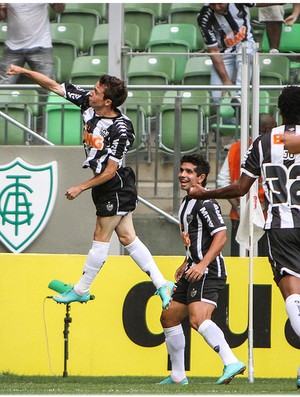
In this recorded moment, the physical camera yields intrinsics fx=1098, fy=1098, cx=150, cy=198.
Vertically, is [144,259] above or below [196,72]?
below

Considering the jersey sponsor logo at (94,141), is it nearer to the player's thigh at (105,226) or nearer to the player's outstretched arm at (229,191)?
the player's thigh at (105,226)

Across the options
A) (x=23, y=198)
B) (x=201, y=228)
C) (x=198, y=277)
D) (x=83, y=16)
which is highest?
(x=83, y=16)

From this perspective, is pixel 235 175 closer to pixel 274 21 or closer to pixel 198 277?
pixel 198 277

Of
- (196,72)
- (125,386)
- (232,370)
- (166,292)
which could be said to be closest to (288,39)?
(196,72)

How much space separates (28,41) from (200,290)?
13.4 ft

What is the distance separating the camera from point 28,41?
36.5 feet

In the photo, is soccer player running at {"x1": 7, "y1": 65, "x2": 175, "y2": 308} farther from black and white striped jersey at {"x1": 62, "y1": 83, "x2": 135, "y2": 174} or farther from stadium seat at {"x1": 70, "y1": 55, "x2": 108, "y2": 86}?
stadium seat at {"x1": 70, "y1": 55, "x2": 108, "y2": 86}

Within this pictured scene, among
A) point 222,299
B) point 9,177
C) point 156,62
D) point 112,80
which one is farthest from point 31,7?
point 222,299

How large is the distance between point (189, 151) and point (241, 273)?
1.29 metres

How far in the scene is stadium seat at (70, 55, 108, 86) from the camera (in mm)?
11133

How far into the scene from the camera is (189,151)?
1005 centimetres

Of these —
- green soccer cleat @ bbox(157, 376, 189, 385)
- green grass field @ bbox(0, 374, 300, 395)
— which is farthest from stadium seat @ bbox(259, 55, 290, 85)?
green soccer cleat @ bbox(157, 376, 189, 385)

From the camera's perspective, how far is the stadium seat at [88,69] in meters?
11.1

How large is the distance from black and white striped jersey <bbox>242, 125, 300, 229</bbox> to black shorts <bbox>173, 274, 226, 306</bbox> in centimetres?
99
